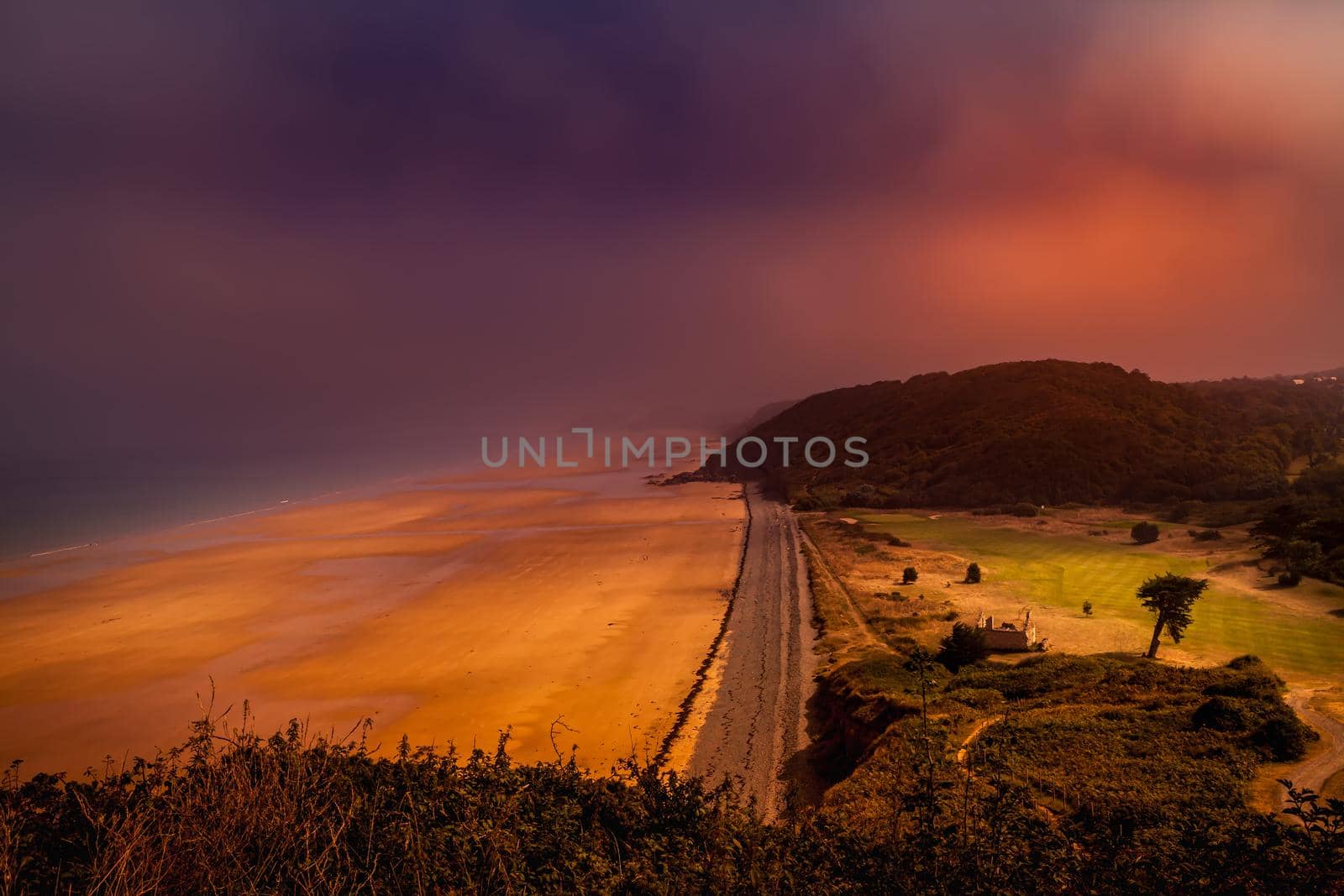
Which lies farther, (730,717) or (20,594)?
(20,594)

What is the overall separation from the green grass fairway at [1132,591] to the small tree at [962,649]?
7.65 meters

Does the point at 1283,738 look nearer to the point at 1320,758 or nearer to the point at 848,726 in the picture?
the point at 1320,758

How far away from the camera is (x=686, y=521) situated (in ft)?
195

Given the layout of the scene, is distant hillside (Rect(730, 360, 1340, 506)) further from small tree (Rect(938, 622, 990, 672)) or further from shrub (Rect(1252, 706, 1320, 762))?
shrub (Rect(1252, 706, 1320, 762))

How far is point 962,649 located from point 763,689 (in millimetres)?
7247

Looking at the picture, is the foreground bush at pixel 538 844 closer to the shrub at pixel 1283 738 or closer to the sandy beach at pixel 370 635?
the shrub at pixel 1283 738

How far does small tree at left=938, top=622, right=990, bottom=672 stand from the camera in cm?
2131

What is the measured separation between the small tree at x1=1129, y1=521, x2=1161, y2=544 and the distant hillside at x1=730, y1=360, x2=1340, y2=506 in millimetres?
19604

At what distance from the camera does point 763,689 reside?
2130 cm

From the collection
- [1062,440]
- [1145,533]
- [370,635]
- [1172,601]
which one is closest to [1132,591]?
[1172,601]

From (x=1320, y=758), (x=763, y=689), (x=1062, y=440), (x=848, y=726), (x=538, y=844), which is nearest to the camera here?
(x=538, y=844)

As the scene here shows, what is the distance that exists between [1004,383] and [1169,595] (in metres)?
86.5

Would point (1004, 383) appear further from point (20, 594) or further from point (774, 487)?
point (20, 594)

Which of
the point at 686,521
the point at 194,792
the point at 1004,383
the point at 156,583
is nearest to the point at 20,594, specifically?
the point at 156,583
